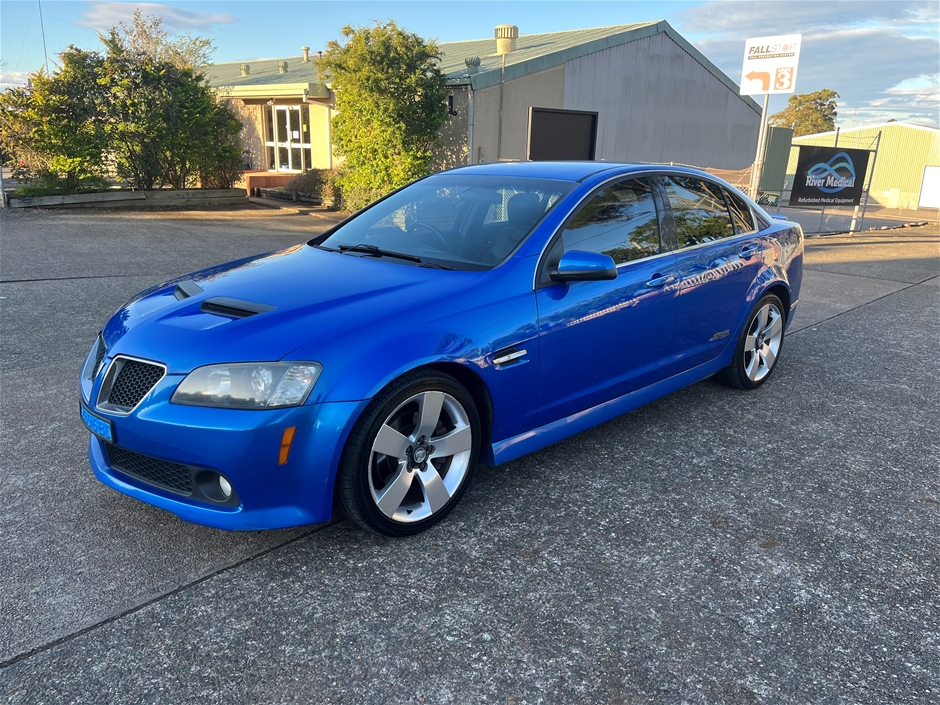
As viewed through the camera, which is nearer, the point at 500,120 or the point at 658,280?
the point at 658,280

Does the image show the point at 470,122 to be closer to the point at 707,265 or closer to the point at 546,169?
the point at 546,169

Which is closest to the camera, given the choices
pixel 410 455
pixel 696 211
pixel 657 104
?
pixel 410 455

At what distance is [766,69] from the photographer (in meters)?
13.9

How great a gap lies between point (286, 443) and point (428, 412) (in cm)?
62

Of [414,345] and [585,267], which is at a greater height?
[585,267]

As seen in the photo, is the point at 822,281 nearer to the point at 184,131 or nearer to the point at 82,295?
the point at 82,295

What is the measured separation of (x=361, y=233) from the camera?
418 centimetres

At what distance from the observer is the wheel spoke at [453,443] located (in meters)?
3.10

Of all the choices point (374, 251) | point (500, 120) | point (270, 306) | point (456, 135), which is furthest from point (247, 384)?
point (500, 120)

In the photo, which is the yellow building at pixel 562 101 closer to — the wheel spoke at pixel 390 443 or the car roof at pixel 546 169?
the car roof at pixel 546 169

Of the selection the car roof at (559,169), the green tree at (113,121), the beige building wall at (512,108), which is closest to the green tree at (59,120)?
the green tree at (113,121)

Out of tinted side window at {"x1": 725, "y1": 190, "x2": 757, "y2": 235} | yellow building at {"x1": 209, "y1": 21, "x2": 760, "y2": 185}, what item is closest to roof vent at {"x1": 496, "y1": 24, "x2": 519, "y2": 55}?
yellow building at {"x1": 209, "y1": 21, "x2": 760, "y2": 185}

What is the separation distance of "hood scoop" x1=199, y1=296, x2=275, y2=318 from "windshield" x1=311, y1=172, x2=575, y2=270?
861 millimetres

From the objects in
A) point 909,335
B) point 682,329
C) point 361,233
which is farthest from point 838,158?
point 361,233
